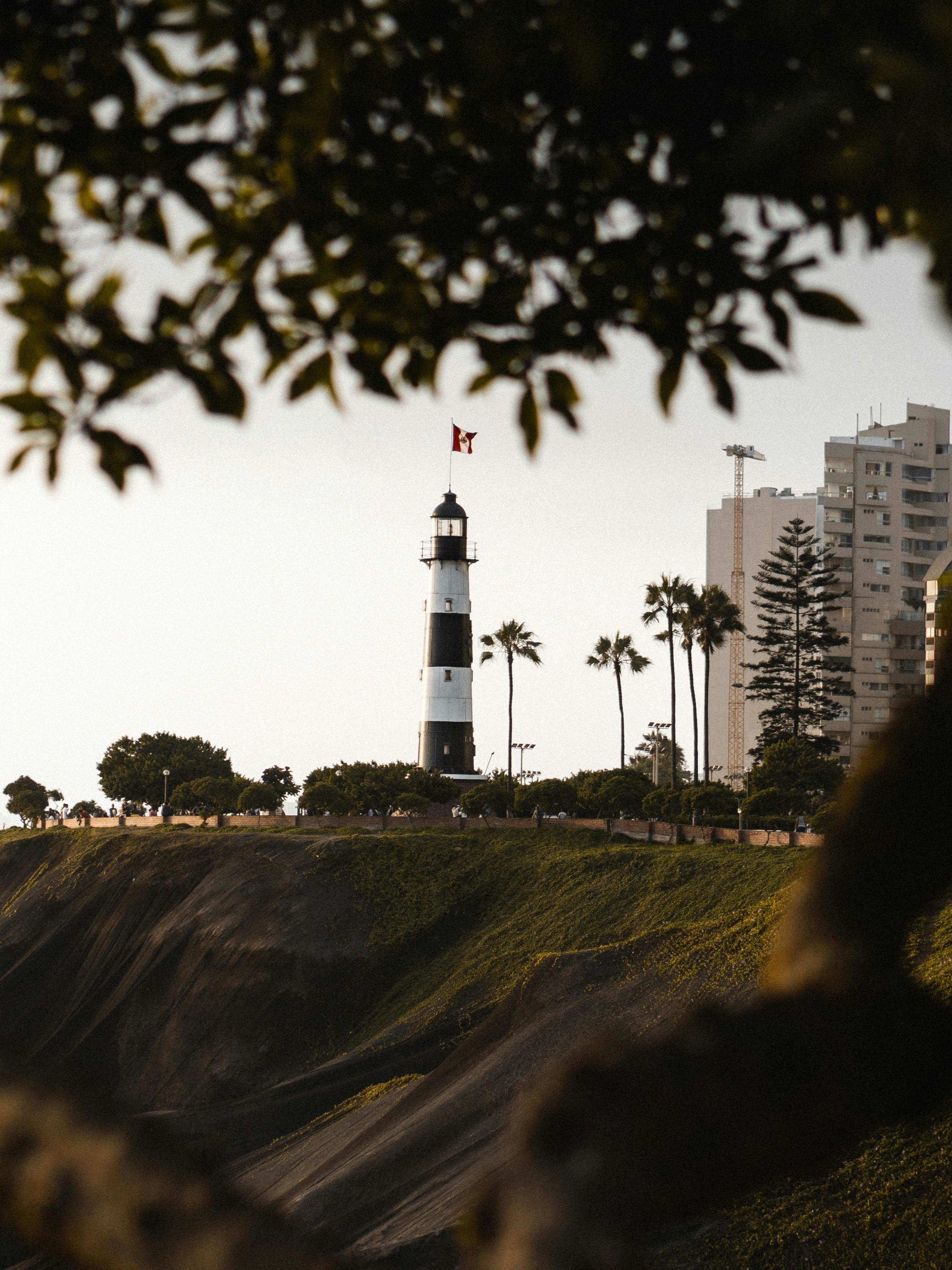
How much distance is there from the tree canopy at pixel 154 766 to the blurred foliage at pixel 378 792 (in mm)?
23000

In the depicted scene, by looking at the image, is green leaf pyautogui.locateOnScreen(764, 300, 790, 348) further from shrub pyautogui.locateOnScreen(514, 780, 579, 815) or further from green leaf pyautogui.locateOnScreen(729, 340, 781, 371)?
shrub pyautogui.locateOnScreen(514, 780, 579, 815)

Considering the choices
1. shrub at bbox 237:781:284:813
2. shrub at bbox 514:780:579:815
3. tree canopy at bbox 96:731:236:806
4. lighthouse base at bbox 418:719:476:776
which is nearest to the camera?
shrub at bbox 514:780:579:815

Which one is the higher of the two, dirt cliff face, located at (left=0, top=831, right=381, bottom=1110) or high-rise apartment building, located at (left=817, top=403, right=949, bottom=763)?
high-rise apartment building, located at (left=817, top=403, right=949, bottom=763)

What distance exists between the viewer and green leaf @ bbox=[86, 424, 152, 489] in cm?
371

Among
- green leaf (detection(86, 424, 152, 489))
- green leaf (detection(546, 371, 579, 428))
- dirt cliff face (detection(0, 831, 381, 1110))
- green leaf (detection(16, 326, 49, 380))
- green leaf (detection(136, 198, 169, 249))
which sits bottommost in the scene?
dirt cliff face (detection(0, 831, 381, 1110))

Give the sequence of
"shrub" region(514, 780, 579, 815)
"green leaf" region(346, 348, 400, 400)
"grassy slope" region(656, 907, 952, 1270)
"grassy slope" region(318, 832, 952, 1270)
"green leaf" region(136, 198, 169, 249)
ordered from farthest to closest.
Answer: "shrub" region(514, 780, 579, 815) < "grassy slope" region(318, 832, 952, 1270) < "grassy slope" region(656, 907, 952, 1270) < "green leaf" region(346, 348, 400, 400) < "green leaf" region(136, 198, 169, 249)

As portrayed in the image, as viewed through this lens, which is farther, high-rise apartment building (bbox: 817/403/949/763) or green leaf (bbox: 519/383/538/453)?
high-rise apartment building (bbox: 817/403/949/763)

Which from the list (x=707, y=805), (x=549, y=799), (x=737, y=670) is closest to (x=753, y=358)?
(x=707, y=805)

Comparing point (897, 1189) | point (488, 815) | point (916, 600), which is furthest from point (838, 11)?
point (916, 600)

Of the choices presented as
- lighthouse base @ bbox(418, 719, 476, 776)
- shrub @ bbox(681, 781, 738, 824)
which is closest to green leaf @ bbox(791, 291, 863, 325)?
shrub @ bbox(681, 781, 738, 824)

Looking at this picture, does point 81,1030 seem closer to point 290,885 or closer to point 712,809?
point 290,885

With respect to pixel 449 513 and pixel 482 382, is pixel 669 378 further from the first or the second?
pixel 449 513

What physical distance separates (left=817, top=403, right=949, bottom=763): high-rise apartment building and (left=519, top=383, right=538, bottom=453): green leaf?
9476cm

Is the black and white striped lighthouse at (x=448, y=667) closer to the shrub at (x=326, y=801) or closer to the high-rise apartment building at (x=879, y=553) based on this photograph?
the shrub at (x=326, y=801)
